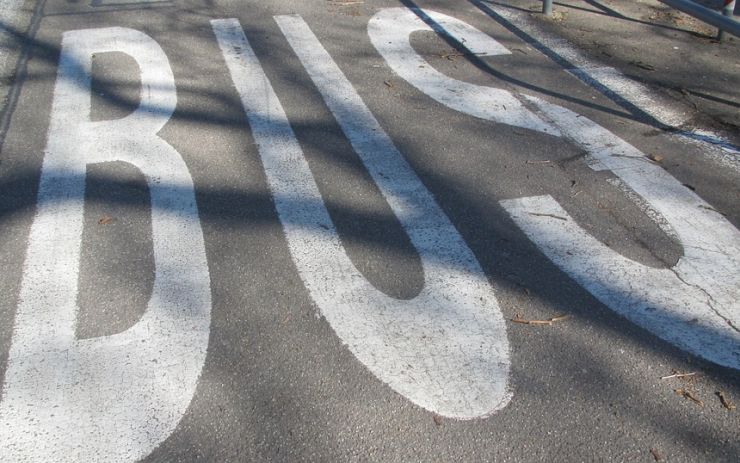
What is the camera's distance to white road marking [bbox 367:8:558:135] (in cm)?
550

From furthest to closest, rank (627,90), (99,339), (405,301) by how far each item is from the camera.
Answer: (627,90)
(405,301)
(99,339)

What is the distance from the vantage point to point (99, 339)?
11.2ft

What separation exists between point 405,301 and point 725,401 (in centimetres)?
142

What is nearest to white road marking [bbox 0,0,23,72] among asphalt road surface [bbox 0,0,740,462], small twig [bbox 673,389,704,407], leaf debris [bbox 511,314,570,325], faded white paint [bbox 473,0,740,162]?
asphalt road surface [bbox 0,0,740,462]

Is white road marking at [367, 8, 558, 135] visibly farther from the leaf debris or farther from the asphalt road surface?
the leaf debris

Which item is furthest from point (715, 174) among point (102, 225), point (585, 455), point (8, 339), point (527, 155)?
point (8, 339)

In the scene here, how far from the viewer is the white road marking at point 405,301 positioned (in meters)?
3.15

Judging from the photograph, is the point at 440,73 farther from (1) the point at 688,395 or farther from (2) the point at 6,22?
(2) the point at 6,22

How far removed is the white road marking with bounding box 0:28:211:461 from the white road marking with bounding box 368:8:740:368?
6.07 ft

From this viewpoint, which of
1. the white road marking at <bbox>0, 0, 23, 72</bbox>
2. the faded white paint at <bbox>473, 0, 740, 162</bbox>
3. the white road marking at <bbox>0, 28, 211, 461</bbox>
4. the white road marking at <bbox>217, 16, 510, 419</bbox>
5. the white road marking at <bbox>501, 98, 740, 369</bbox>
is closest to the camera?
the white road marking at <bbox>0, 28, 211, 461</bbox>

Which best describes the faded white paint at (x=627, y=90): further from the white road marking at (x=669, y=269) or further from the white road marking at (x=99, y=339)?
the white road marking at (x=99, y=339)

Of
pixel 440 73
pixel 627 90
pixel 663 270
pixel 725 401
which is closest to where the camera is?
pixel 725 401

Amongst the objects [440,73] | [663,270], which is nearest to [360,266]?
[663,270]

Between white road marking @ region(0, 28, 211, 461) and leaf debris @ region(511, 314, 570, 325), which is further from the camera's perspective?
leaf debris @ region(511, 314, 570, 325)
